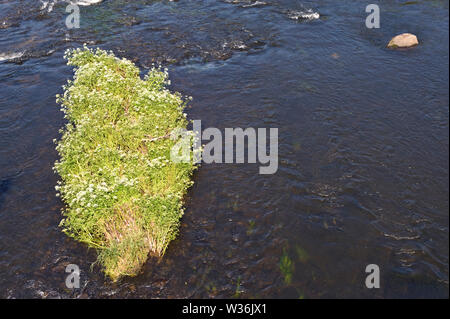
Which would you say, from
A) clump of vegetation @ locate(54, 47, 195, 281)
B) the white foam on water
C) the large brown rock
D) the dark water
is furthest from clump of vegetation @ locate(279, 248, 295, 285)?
the white foam on water

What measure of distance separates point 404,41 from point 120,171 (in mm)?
20049

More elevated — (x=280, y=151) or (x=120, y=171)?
(x=120, y=171)

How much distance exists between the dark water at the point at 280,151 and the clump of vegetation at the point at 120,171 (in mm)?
843

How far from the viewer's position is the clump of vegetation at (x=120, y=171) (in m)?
12.2

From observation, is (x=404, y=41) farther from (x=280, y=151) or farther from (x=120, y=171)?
(x=120, y=171)

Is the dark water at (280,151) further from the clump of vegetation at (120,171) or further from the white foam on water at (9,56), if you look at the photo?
the clump of vegetation at (120,171)

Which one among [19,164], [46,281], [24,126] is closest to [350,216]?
[46,281]

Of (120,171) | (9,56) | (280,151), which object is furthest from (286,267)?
(9,56)

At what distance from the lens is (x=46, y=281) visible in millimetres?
12398

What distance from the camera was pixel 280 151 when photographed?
17.4 m

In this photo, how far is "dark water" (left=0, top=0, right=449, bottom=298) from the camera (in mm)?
12406

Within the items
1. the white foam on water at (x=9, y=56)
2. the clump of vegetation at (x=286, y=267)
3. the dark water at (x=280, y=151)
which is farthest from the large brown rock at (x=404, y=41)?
the white foam on water at (x=9, y=56)

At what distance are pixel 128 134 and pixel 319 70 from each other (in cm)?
1312
